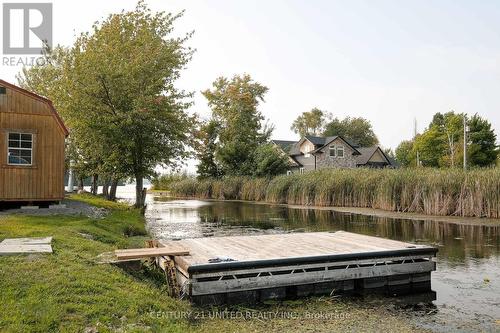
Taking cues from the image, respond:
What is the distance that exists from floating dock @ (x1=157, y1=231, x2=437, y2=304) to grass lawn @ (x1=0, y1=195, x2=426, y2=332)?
314 mm

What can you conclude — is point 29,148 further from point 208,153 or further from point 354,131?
point 354,131

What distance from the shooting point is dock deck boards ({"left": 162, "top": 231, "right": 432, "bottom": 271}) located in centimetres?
786

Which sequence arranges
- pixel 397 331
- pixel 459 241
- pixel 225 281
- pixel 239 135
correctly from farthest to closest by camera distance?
pixel 239 135 → pixel 459 241 → pixel 225 281 → pixel 397 331

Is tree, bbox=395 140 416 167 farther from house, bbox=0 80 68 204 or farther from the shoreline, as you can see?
house, bbox=0 80 68 204

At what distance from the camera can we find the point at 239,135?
49.0 meters

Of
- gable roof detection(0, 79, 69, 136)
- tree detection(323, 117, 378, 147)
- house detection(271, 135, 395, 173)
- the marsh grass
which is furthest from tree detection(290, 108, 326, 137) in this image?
gable roof detection(0, 79, 69, 136)

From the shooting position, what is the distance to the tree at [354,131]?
7256 cm

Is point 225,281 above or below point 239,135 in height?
below

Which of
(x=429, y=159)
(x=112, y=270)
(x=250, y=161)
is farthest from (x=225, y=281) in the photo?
(x=429, y=159)

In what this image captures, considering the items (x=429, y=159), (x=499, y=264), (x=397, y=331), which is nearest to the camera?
(x=397, y=331)

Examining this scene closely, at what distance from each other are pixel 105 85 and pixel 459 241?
49.9ft

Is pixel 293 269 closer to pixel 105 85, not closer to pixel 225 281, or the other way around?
pixel 225 281

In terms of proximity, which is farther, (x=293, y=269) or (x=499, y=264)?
(x=499, y=264)

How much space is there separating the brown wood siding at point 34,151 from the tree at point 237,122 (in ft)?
94.6
